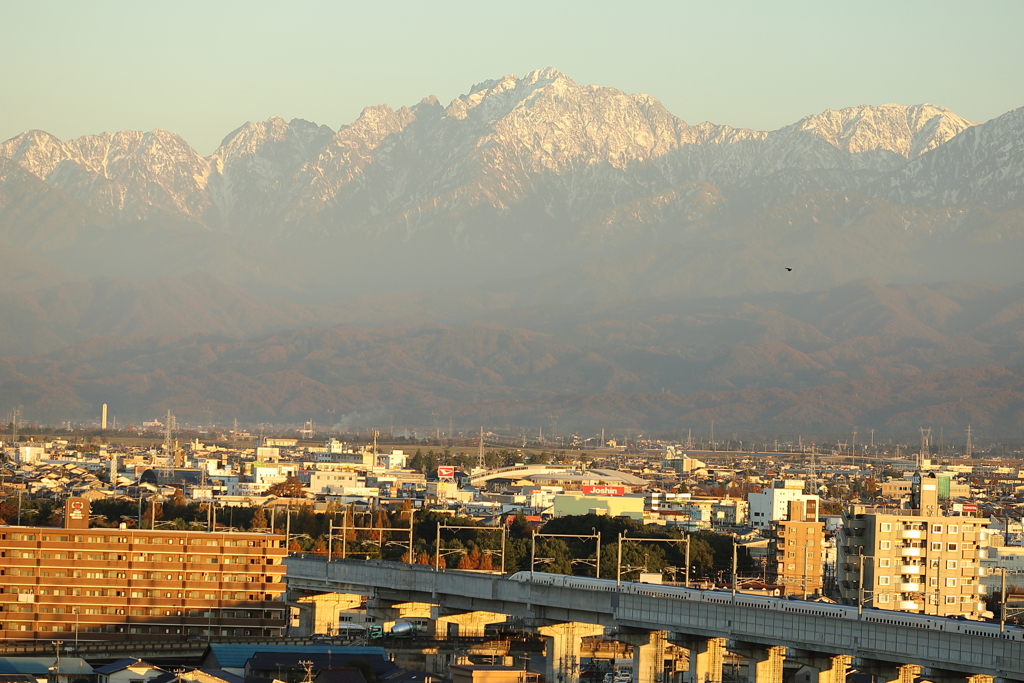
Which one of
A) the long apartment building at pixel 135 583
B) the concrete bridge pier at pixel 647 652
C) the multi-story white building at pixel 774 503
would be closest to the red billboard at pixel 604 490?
the multi-story white building at pixel 774 503

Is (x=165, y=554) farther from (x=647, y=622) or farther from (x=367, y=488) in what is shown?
(x=367, y=488)

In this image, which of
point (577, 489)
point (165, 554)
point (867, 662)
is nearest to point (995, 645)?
point (867, 662)

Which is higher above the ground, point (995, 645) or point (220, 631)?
point (995, 645)

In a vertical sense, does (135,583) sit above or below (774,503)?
below

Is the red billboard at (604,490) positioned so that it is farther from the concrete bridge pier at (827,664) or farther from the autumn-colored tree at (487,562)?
the concrete bridge pier at (827,664)

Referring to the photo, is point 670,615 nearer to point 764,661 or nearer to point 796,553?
point 764,661

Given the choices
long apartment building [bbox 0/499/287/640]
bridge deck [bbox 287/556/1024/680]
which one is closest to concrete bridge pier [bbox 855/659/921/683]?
bridge deck [bbox 287/556/1024/680]

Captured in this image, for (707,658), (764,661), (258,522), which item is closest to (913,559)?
(707,658)

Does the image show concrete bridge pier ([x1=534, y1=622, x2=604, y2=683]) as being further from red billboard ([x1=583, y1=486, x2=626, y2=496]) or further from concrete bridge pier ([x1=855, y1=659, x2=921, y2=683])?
red billboard ([x1=583, y1=486, x2=626, y2=496])
